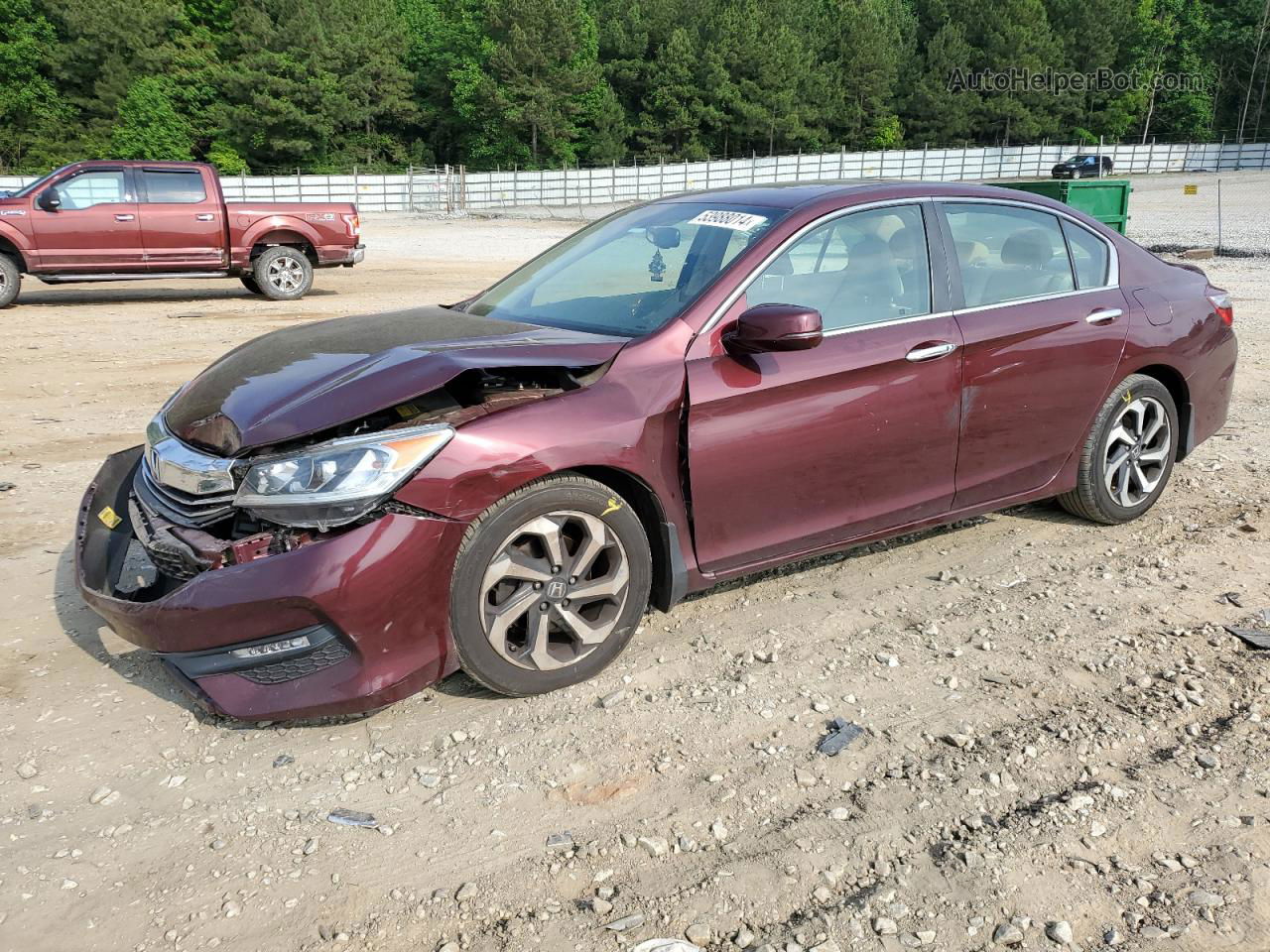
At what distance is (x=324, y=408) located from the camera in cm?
335

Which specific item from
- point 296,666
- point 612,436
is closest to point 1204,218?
point 612,436

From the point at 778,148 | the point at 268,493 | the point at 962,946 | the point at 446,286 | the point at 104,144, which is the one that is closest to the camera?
the point at 962,946

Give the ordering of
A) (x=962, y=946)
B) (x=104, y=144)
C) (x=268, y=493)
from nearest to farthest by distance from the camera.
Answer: (x=962, y=946) < (x=268, y=493) < (x=104, y=144)

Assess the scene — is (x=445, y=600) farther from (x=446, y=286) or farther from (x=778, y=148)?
(x=778, y=148)

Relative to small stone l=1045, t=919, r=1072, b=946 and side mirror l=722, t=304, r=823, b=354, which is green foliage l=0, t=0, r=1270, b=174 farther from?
small stone l=1045, t=919, r=1072, b=946

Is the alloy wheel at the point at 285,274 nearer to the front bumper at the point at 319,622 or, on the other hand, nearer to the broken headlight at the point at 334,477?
the front bumper at the point at 319,622

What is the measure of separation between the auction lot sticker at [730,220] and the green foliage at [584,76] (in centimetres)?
6764

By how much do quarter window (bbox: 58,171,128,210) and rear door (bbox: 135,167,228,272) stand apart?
25cm

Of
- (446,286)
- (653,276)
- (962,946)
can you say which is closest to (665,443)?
(653,276)

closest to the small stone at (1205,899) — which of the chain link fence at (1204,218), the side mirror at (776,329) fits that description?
the side mirror at (776,329)

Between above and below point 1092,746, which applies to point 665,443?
above

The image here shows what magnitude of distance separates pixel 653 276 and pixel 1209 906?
2.79 metres

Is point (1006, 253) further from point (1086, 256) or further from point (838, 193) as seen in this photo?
point (838, 193)

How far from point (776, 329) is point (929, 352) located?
917 mm
